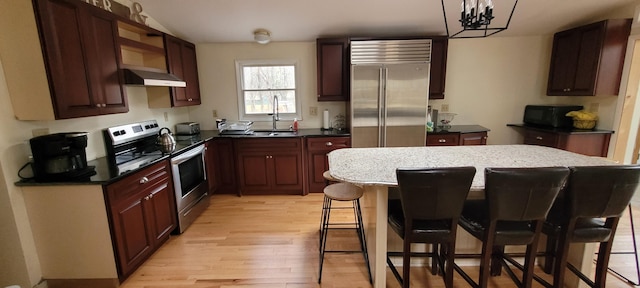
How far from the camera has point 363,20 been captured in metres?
3.41

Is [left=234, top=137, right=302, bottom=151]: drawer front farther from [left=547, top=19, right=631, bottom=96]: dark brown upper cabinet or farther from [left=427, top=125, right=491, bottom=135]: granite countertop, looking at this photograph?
[left=547, top=19, right=631, bottom=96]: dark brown upper cabinet

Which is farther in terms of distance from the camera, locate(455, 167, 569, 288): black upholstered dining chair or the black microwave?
the black microwave

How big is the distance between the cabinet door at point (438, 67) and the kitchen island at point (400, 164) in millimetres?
1649

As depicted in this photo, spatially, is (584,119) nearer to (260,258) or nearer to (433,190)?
(433,190)

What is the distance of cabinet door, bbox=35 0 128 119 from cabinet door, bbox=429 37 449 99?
3.63 metres

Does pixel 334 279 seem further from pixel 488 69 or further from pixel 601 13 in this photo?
pixel 601 13

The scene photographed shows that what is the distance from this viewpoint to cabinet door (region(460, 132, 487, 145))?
12.3 ft

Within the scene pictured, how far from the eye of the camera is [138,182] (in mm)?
2203

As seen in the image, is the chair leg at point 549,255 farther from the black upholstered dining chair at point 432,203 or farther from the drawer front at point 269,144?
the drawer front at point 269,144

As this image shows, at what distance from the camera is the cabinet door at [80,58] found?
1853 mm

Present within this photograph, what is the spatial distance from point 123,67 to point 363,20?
2663 millimetres

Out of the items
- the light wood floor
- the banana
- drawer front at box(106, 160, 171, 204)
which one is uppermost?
the banana

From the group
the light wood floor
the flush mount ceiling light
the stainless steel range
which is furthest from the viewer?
the flush mount ceiling light

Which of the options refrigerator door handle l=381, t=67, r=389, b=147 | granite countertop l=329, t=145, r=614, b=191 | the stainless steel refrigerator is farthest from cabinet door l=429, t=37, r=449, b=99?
granite countertop l=329, t=145, r=614, b=191
